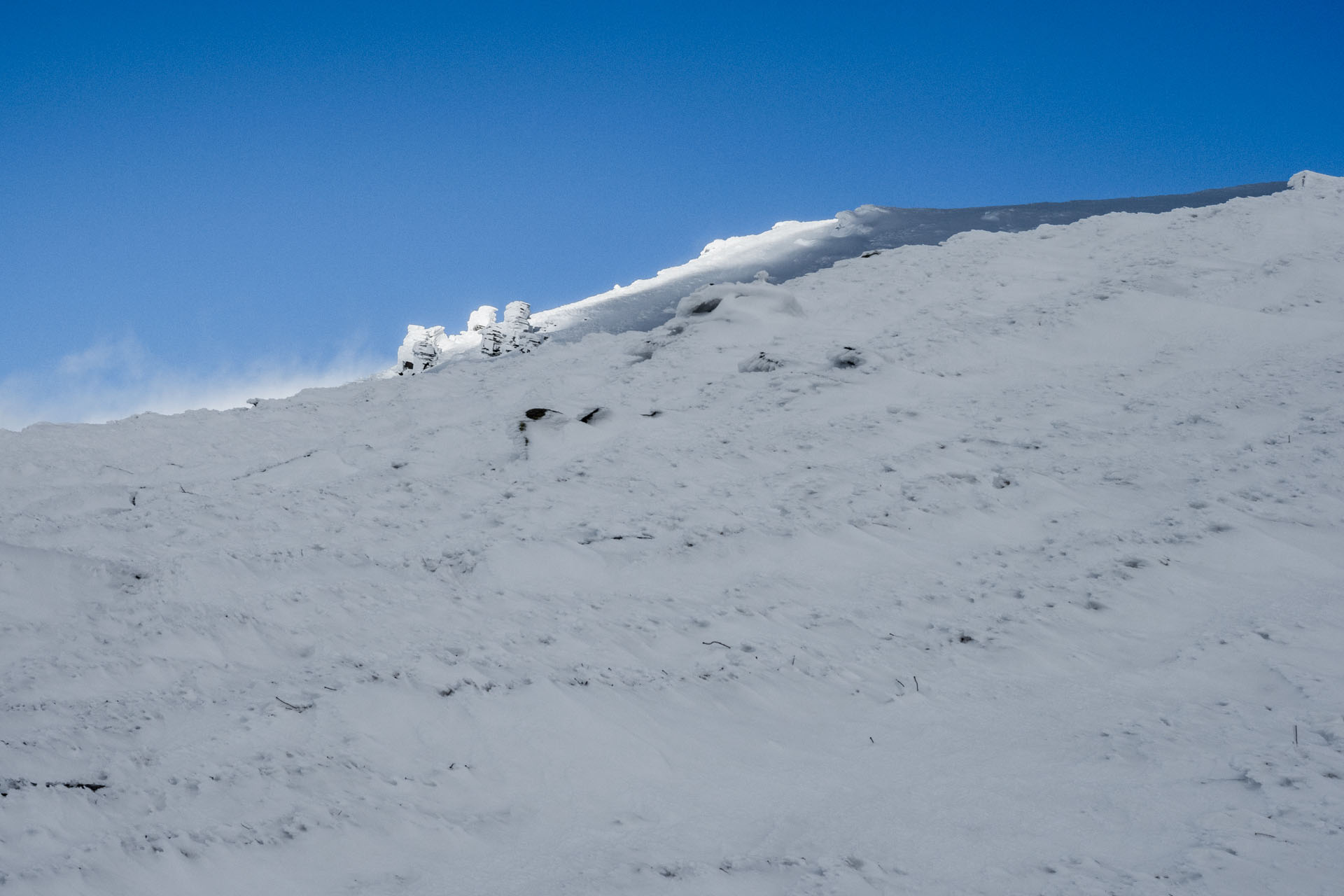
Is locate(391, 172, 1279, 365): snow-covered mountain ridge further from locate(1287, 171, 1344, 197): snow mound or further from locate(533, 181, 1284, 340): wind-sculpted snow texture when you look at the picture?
locate(1287, 171, 1344, 197): snow mound

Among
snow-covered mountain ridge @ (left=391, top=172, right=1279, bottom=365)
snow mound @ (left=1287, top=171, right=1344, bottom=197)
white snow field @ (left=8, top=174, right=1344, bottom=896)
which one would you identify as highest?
snow-covered mountain ridge @ (left=391, top=172, right=1279, bottom=365)

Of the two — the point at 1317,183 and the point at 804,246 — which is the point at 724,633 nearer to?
the point at 1317,183

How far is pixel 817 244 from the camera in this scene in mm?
27109

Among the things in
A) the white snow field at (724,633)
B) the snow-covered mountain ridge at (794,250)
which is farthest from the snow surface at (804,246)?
the white snow field at (724,633)

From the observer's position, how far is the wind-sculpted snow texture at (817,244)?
70.6ft

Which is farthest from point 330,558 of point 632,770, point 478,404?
point 478,404

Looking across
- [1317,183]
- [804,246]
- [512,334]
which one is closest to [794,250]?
[804,246]

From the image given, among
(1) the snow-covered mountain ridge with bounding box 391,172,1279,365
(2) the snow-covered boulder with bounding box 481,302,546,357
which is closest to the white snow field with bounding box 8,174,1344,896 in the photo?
(1) the snow-covered mountain ridge with bounding box 391,172,1279,365

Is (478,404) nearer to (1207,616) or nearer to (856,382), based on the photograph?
(856,382)

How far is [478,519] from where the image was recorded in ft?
23.0

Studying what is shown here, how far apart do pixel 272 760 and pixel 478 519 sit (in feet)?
11.2

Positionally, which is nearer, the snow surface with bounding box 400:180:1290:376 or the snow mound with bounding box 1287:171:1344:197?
the snow mound with bounding box 1287:171:1344:197

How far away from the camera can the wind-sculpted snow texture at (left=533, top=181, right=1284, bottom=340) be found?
2152 centimetres

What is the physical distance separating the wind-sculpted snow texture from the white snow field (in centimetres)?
1133
